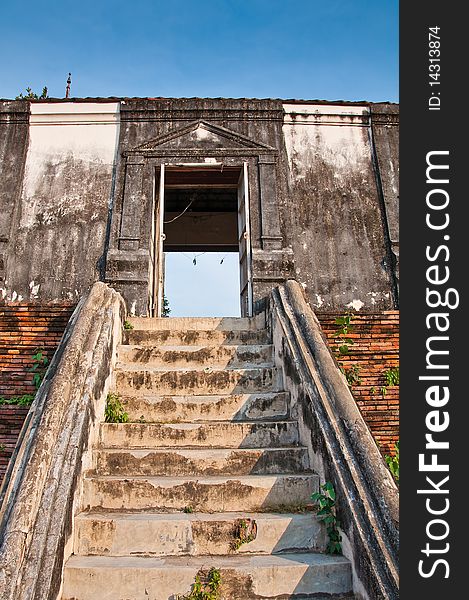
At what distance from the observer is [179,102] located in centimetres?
862

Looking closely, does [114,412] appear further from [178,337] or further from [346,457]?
[346,457]

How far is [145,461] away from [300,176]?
5.72m

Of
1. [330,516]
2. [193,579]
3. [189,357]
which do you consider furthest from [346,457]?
[189,357]

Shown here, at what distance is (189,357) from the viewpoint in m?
5.28

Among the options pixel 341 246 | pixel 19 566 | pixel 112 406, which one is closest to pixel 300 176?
pixel 341 246

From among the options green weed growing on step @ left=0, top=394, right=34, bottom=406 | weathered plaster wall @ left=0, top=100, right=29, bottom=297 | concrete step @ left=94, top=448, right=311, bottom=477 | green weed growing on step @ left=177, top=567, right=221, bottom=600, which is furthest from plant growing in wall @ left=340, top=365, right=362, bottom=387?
weathered plaster wall @ left=0, top=100, right=29, bottom=297

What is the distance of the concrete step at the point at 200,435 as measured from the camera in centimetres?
418

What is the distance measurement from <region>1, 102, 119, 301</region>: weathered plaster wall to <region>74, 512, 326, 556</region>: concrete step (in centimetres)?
474

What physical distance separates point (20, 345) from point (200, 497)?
9.59 feet

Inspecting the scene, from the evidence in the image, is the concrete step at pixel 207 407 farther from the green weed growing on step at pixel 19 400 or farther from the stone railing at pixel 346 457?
the green weed growing on step at pixel 19 400

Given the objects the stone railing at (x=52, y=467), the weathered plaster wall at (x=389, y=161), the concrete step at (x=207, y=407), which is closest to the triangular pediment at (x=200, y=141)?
the weathered plaster wall at (x=389, y=161)

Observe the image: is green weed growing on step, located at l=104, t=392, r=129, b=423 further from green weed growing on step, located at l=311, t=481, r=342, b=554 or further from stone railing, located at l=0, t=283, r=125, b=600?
green weed growing on step, located at l=311, t=481, r=342, b=554

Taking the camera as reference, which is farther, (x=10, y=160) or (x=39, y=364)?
(x=10, y=160)

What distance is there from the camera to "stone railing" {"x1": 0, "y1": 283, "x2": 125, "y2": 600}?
8.84 ft
